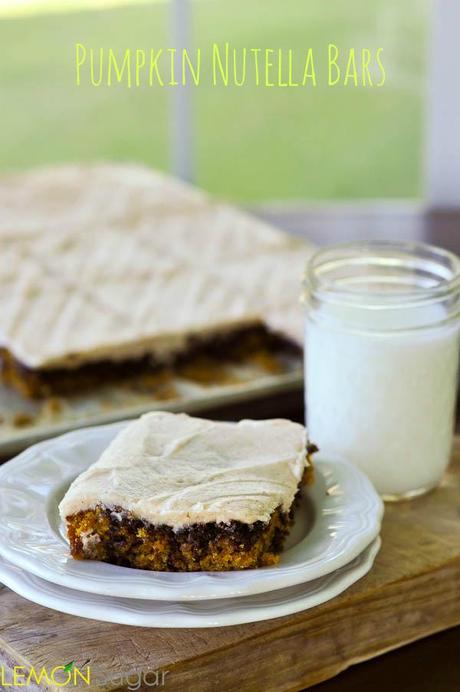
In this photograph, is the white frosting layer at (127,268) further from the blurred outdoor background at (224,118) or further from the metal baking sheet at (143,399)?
the blurred outdoor background at (224,118)

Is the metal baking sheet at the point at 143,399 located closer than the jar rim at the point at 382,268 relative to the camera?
No

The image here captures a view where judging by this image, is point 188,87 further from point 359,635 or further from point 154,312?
point 359,635

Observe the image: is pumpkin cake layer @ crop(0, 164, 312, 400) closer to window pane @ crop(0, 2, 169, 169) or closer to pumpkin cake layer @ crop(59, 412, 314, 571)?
pumpkin cake layer @ crop(59, 412, 314, 571)

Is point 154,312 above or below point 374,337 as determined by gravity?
below

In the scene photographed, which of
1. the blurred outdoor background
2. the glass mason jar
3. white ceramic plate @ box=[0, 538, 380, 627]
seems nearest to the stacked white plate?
white ceramic plate @ box=[0, 538, 380, 627]

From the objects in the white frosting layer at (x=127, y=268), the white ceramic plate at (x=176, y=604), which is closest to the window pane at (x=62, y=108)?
the white frosting layer at (x=127, y=268)

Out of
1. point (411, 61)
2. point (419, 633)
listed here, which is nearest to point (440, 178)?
point (419, 633)
